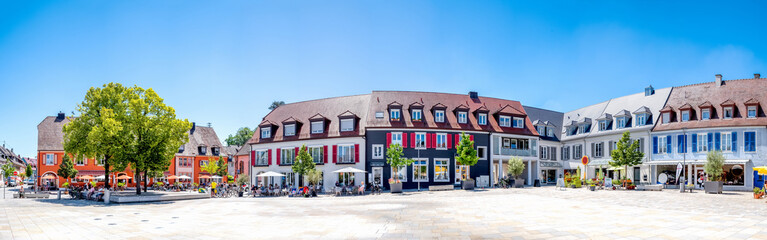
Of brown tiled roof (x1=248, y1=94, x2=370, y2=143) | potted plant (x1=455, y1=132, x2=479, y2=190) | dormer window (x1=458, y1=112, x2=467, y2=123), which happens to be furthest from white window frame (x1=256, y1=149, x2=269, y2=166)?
potted plant (x1=455, y1=132, x2=479, y2=190)

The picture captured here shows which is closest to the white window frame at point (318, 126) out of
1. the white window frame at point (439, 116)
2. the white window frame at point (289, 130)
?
Result: the white window frame at point (289, 130)

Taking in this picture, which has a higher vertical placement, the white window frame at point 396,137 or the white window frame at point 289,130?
the white window frame at point 289,130

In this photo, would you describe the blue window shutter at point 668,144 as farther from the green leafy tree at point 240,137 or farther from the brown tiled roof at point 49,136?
the green leafy tree at point 240,137

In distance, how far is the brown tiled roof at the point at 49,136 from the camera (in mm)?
63250

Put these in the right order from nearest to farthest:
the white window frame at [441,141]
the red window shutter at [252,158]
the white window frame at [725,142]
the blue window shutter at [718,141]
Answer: the white window frame at [725,142], the blue window shutter at [718,141], the white window frame at [441,141], the red window shutter at [252,158]

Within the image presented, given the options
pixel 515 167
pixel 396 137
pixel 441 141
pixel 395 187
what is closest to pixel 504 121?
pixel 515 167

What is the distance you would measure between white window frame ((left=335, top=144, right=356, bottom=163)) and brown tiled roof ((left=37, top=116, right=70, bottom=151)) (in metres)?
37.7

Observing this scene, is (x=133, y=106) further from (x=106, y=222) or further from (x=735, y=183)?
(x=735, y=183)

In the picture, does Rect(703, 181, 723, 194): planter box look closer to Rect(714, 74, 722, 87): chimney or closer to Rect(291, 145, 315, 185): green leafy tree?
Rect(714, 74, 722, 87): chimney

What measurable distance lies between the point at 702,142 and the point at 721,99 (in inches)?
172

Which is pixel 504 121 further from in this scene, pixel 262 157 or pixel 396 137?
pixel 262 157

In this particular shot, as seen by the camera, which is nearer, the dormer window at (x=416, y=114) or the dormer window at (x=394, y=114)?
the dormer window at (x=394, y=114)

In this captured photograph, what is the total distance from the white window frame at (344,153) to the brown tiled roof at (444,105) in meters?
2.75

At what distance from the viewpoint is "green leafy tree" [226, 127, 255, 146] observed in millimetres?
100562
